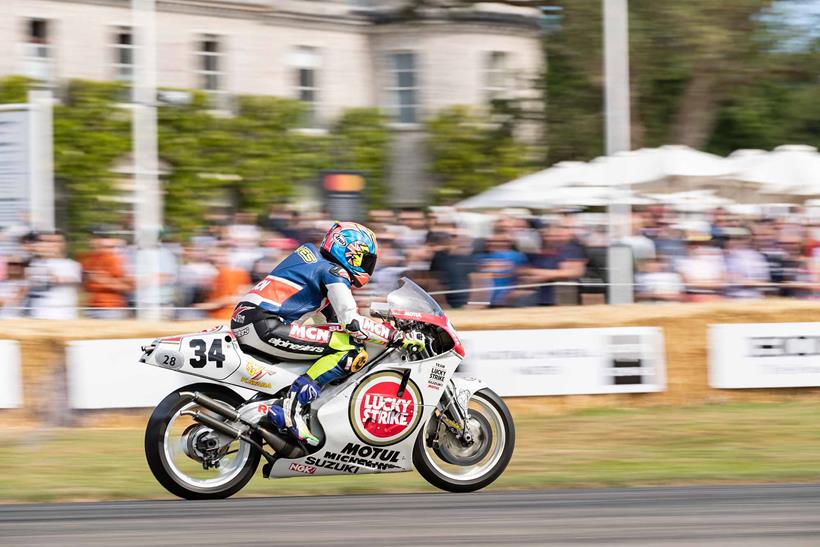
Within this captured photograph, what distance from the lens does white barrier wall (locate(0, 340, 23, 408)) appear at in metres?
12.5

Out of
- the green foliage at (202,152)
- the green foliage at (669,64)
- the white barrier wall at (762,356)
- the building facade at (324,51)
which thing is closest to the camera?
the white barrier wall at (762,356)

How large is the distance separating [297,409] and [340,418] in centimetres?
28

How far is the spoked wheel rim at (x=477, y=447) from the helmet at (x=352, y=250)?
1.06 metres

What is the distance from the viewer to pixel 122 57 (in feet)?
106

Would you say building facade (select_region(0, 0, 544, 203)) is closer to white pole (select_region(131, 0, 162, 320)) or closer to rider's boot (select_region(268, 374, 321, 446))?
white pole (select_region(131, 0, 162, 320))

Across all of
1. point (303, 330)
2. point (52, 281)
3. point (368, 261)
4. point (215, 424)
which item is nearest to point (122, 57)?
point (52, 281)

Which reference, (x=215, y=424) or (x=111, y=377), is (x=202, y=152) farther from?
(x=215, y=424)

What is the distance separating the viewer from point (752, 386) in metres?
13.2

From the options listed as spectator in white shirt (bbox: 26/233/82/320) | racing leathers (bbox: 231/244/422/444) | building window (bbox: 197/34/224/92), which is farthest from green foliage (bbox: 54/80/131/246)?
racing leathers (bbox: 231/244/422/444)

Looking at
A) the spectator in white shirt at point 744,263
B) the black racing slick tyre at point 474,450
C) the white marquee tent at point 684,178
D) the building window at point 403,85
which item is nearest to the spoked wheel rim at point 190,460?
the black racing slick tyre at point 474,450

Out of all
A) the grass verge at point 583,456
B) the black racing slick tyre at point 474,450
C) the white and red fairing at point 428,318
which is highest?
the white and red fairing at point 428,318

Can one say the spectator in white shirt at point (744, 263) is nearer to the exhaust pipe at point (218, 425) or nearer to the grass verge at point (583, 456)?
the grass verge at point (583, 456)

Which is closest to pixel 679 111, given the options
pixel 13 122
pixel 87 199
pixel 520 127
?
pixel 520 127

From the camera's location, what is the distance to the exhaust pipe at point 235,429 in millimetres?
8633
